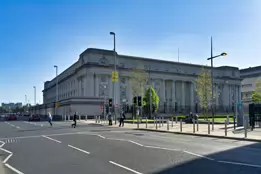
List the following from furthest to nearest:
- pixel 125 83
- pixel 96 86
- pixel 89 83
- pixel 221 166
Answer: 1. pixel 125 83
2. pixel 89 83
3. pixel 96 86
4. pixel 221 166

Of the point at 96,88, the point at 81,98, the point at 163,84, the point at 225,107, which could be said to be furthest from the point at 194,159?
the point at 225,107

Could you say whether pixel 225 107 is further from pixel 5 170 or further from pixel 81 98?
pixel 5 170

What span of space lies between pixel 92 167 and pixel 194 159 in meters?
3.80

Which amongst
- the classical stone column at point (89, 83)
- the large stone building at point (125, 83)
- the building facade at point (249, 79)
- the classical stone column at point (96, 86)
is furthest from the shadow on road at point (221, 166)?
the building facade at point (249, 79)

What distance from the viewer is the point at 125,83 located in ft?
287

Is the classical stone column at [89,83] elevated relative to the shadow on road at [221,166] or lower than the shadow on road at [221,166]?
elevated

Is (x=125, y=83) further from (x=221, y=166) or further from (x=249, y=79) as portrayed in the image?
(x=221, y=166)

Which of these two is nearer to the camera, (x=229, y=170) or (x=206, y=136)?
(x=229, y=170)

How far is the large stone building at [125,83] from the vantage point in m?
71.9

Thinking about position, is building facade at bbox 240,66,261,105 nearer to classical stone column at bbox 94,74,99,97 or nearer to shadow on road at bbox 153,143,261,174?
classical stone column at bbox 94,74,99,97

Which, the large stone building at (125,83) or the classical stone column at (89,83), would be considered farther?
the classical stone column at (89,83)

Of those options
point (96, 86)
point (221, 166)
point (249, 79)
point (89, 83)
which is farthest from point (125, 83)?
point (221, 166)

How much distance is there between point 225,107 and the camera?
11069 centimetres

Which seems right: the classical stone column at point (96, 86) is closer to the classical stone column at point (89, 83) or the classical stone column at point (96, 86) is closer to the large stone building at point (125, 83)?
the large stone building at point (125, 83)
